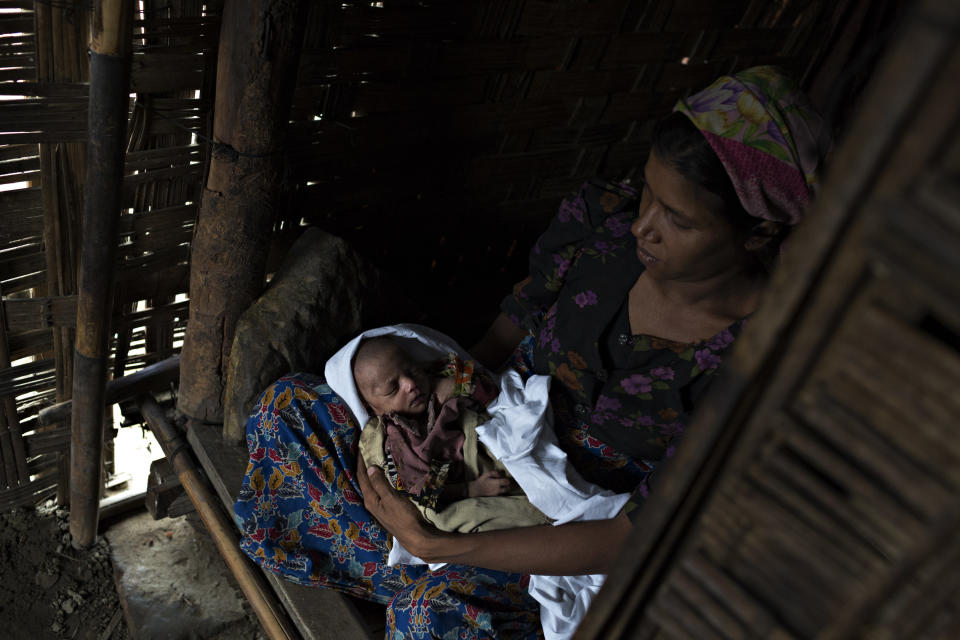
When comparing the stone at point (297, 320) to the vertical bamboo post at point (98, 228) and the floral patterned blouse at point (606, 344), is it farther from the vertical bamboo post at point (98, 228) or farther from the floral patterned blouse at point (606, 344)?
the floral patterned blouse at point (606, 344)

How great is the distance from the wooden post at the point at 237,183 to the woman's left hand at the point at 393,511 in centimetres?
61

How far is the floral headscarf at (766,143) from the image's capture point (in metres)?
1.31

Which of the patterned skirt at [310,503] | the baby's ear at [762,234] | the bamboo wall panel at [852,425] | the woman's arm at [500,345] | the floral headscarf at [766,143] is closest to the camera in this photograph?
the bamboo wall panel at [852,425]

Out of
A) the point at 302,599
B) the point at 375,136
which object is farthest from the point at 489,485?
the point at 375,136

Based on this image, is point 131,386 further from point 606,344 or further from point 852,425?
point 852,425

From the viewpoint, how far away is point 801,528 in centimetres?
46

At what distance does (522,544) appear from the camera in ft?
5.06

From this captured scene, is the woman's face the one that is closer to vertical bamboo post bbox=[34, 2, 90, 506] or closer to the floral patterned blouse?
the floral patterned blouse

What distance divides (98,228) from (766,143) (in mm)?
1528

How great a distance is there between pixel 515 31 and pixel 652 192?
38.7 inches

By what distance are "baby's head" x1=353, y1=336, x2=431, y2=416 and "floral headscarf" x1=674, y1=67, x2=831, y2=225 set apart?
0.94 meters

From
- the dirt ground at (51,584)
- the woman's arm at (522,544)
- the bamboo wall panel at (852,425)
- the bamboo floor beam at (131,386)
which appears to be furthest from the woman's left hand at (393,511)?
the dirt ground at (51,584)

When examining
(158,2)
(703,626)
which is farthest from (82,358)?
(703,626)

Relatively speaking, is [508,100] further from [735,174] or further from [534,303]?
[735,174]
